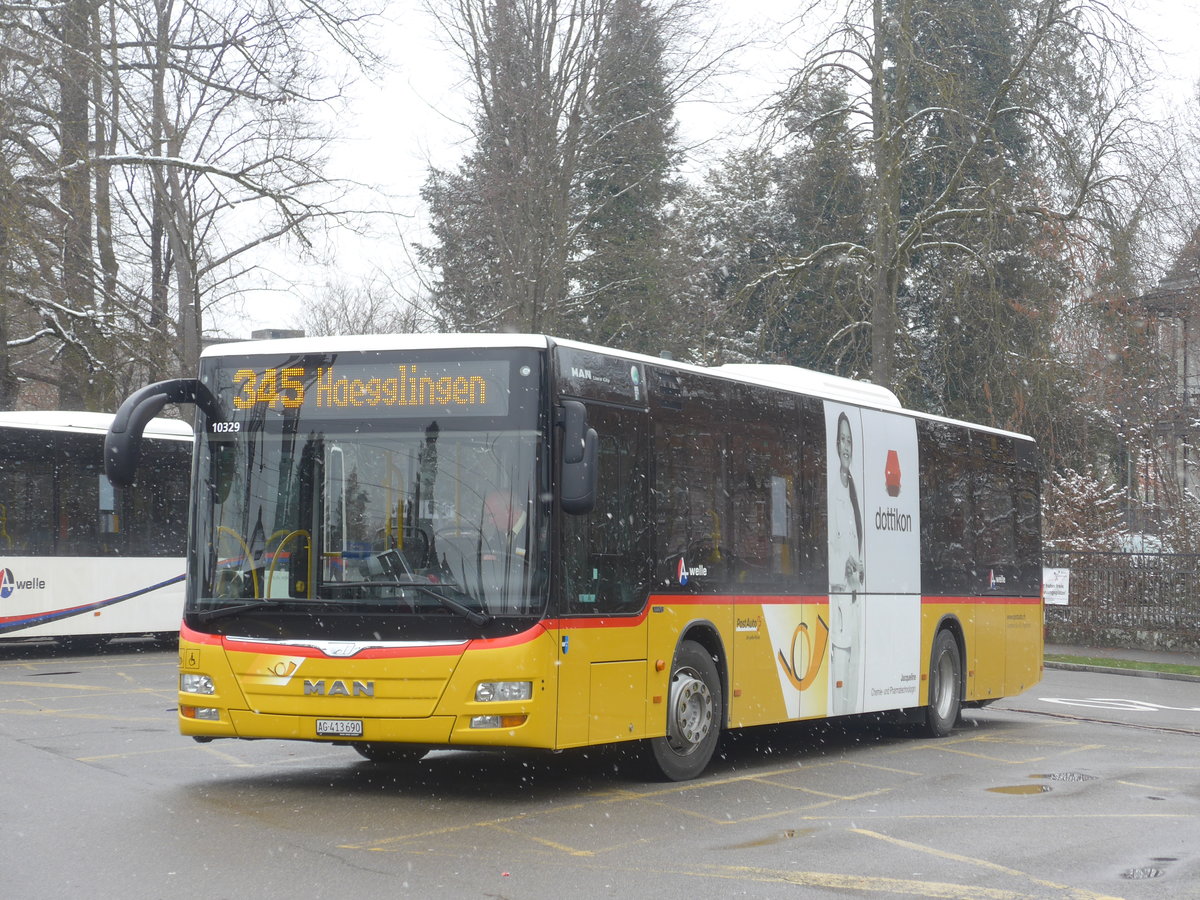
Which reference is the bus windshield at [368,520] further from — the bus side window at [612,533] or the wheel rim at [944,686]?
the wheel rim at [944,686]

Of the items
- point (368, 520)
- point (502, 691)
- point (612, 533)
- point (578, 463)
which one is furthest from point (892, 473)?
point (368, 520)

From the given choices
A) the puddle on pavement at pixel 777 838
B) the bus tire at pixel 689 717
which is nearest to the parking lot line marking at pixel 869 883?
the puddle on pavement at pixel 777 838

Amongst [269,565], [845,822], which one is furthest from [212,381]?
[845,822]

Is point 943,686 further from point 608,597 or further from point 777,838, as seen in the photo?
point 777,838

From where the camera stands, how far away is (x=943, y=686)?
614 inches

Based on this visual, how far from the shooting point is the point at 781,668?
1243 cm

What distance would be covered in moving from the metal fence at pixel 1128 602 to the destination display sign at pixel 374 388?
2308 centimetres

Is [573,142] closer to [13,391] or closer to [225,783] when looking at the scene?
[13,391]

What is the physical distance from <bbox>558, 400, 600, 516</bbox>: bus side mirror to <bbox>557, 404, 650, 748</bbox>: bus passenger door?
45 centimetres

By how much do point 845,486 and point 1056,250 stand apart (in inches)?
556

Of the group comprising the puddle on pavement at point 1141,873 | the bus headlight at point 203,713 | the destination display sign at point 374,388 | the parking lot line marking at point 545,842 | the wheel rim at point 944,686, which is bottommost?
the puddle on pavement at point 1141,873

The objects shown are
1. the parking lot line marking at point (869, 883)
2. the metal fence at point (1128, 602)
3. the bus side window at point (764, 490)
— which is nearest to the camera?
the parking lot line marking at point (869, 883)

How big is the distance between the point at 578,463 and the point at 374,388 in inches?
60.9

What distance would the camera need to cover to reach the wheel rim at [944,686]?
50.6 feet
